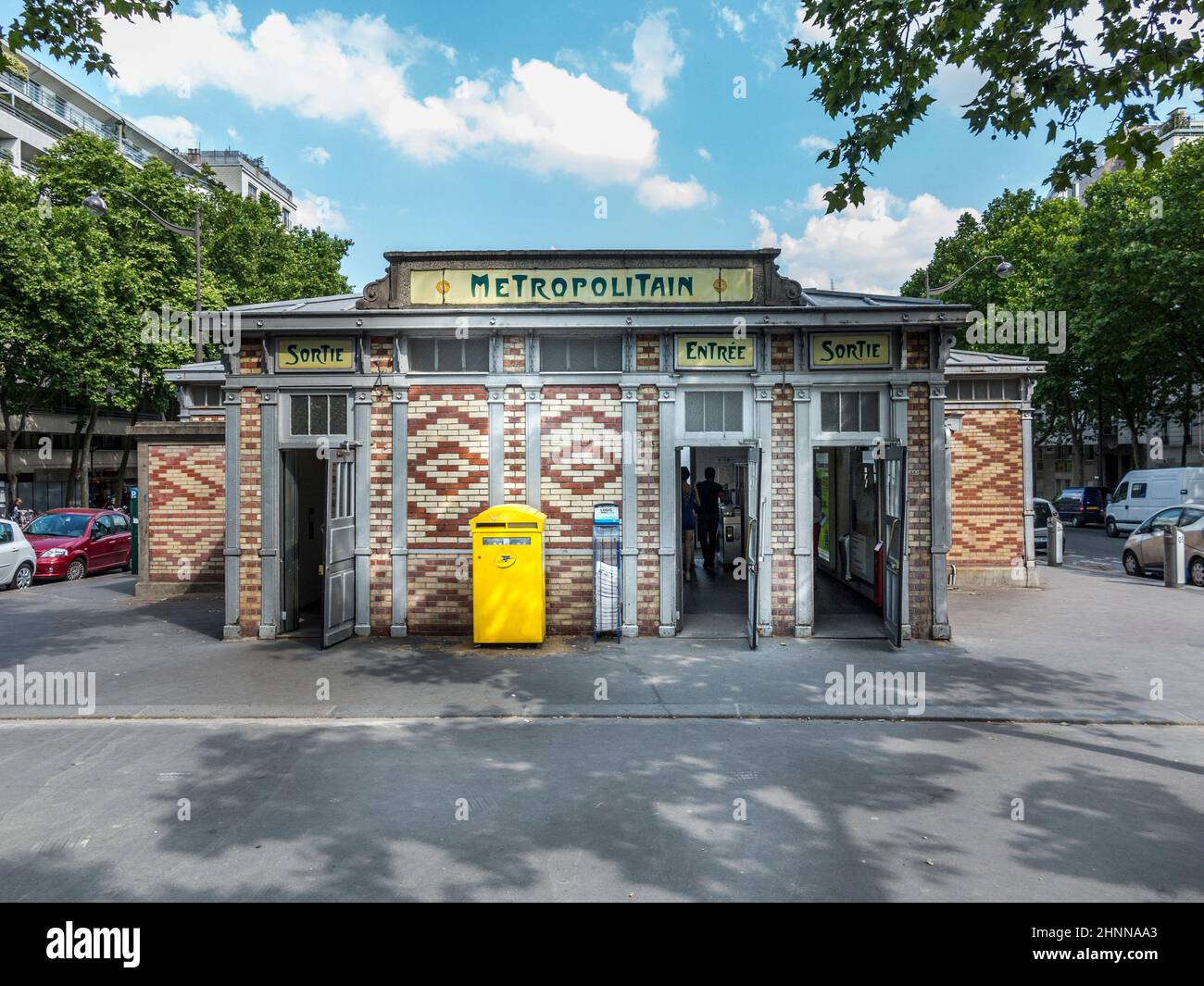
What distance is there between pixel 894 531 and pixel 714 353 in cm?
328

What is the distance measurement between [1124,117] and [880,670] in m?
5.67

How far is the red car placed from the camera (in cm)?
1647

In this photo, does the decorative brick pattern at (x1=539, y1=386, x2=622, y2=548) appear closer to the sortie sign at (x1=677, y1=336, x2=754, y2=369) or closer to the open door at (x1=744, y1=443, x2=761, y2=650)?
the sortie sign at (x1=677, y1=336, x2=754, y2=369)

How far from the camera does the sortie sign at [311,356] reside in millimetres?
Result: 10008

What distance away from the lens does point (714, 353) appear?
997 cm

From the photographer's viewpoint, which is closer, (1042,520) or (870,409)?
(870,409)

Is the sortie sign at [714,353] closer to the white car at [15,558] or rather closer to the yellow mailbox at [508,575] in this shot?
the yellow mailbox at [508,575]

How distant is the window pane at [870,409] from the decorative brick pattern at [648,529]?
2720 millimetres

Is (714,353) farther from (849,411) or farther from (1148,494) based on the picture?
(1148,494)

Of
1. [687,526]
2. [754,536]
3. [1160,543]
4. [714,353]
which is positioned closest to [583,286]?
[714,353]

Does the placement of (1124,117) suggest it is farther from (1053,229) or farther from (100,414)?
(100,414)

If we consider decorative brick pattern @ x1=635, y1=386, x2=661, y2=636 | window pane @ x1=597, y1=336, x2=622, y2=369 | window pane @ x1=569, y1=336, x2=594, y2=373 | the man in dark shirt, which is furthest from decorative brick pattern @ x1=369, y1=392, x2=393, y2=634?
the man in dark shirt

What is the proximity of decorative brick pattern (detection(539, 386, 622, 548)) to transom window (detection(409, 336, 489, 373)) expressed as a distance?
0.98 m

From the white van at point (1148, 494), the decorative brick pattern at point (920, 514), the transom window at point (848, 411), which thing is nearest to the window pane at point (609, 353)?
the transom window at point (848, 411)
